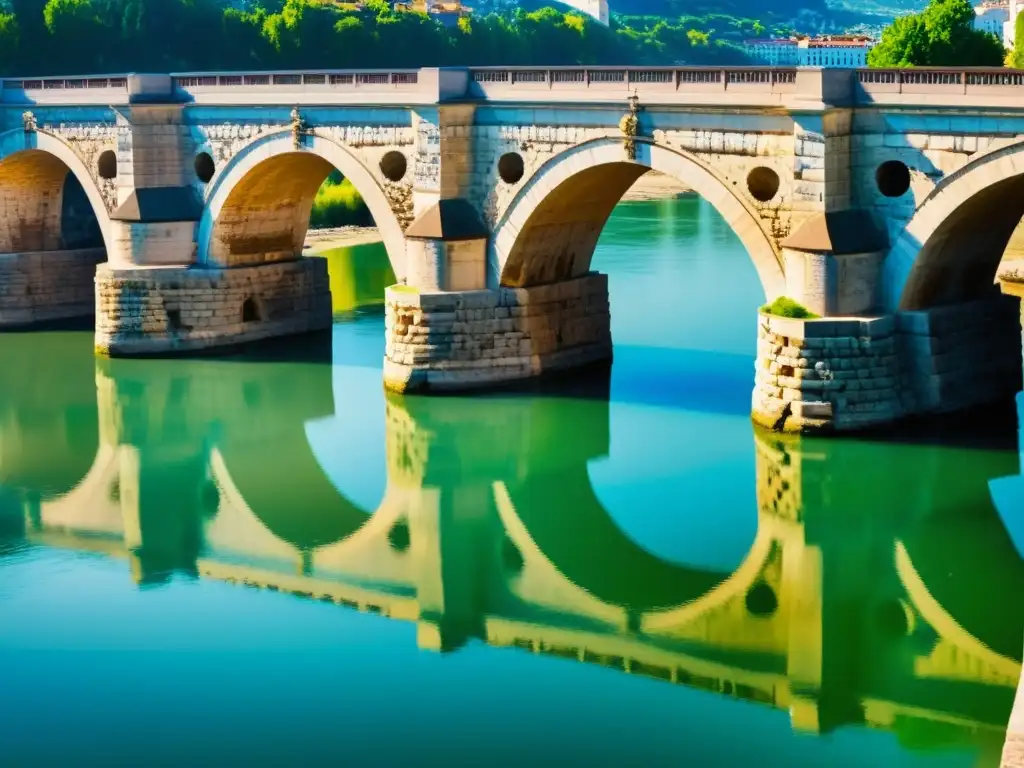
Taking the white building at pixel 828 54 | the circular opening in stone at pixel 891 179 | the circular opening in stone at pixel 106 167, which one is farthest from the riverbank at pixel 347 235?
the white building at pixel 828 54

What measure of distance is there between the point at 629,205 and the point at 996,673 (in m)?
36.9

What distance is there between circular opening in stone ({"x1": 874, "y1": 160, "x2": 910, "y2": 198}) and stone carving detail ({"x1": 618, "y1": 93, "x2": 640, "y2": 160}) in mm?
3401

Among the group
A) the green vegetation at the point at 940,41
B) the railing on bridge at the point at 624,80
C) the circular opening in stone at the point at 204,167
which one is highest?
the green vegetation at the point at 940,41

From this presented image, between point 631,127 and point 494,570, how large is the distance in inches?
290

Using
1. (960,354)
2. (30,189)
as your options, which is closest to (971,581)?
(960,354)

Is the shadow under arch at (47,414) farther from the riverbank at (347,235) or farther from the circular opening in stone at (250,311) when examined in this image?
the riverbank at (347,235)

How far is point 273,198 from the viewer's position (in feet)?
95.5

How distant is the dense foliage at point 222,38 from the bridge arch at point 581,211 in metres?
29.0

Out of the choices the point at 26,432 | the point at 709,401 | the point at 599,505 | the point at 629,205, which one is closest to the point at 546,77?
the point at 709,401

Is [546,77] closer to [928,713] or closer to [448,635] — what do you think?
[448,635]

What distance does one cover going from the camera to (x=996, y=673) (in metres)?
14.0

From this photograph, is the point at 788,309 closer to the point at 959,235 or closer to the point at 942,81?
the point at 959,235

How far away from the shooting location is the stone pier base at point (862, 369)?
20078 mm

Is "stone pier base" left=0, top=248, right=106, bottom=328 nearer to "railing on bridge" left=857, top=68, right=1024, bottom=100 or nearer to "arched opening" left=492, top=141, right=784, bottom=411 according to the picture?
"arched opening" left=492, top=141, right=784, bottom=411
